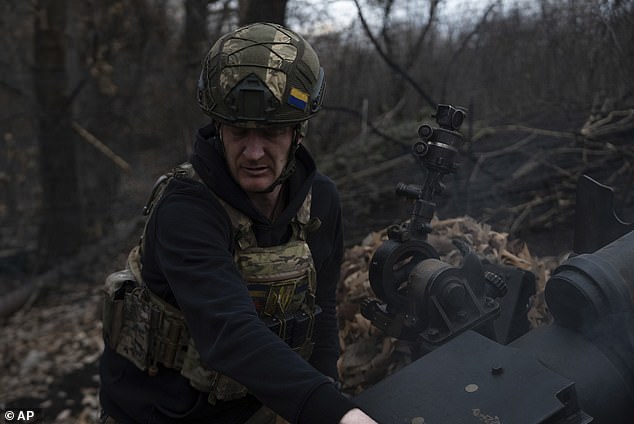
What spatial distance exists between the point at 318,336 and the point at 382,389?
1.05 m

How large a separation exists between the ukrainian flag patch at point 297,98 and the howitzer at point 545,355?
31.0 inches

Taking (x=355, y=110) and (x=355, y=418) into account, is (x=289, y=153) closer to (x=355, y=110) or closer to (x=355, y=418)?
(x=355, y=418)

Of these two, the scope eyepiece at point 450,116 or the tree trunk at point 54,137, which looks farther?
the tree trunk at point 54,137

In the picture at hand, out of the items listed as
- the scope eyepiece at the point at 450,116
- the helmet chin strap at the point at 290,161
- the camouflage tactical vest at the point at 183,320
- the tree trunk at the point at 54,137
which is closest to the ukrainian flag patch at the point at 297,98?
the helmet chin strap at the point at 290,161

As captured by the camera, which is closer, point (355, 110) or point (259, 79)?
point (259, 79)

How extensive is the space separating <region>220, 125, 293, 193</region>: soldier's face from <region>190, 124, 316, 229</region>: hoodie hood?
0.13ft

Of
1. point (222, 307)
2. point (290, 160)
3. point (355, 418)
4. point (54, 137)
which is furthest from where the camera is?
point (54, 137)

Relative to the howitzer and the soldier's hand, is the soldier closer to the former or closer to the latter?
the soldier's hand

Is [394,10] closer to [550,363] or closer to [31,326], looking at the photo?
[31,326]

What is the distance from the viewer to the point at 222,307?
1.77 metres

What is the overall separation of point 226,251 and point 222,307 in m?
0.23

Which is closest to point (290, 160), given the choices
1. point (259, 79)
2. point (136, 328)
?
point (259, 79)

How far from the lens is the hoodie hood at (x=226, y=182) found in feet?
6.96

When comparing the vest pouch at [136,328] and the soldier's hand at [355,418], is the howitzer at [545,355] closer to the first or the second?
the soldier's hand at [355,418]
